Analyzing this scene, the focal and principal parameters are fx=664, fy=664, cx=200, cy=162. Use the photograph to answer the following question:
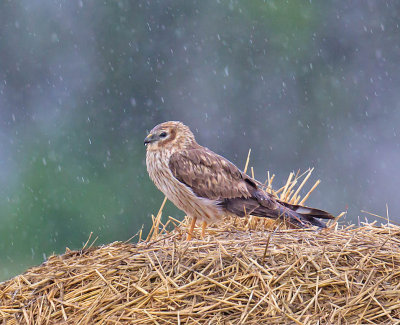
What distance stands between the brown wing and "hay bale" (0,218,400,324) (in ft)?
5.37

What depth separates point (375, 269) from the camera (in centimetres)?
389

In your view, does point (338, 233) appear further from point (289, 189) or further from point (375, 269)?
point (289, 189)

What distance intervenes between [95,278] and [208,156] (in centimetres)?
235

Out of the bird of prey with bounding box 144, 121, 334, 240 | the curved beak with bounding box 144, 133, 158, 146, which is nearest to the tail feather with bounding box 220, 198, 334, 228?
the bird of prey with bounding box 144, 121, 334, 240

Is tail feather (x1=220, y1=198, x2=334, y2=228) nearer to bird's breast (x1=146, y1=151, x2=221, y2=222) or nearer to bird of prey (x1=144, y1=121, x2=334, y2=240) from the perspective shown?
bird of prey (x1=144, y1=121, x2=334, y2=240)

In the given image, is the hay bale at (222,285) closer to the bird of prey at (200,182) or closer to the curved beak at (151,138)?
the bird of prey at (200,182)

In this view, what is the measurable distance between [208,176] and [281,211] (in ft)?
2.49

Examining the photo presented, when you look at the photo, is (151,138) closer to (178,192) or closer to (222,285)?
(178,192)

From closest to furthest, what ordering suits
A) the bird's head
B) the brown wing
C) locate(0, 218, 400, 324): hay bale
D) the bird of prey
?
locate(0, 218, 400, 324): hay bale → the bird of prey → the brown wing → the bird's head

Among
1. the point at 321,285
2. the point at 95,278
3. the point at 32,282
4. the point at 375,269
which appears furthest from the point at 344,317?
the point at 32,282

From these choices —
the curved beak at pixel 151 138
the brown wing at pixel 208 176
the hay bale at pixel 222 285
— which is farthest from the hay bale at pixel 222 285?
the curved beak at pixel 151 138

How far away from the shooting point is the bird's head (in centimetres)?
614

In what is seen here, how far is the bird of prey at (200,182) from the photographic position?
233 inches

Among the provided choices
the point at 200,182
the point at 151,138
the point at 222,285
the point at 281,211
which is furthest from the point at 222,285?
the point at 151,138
